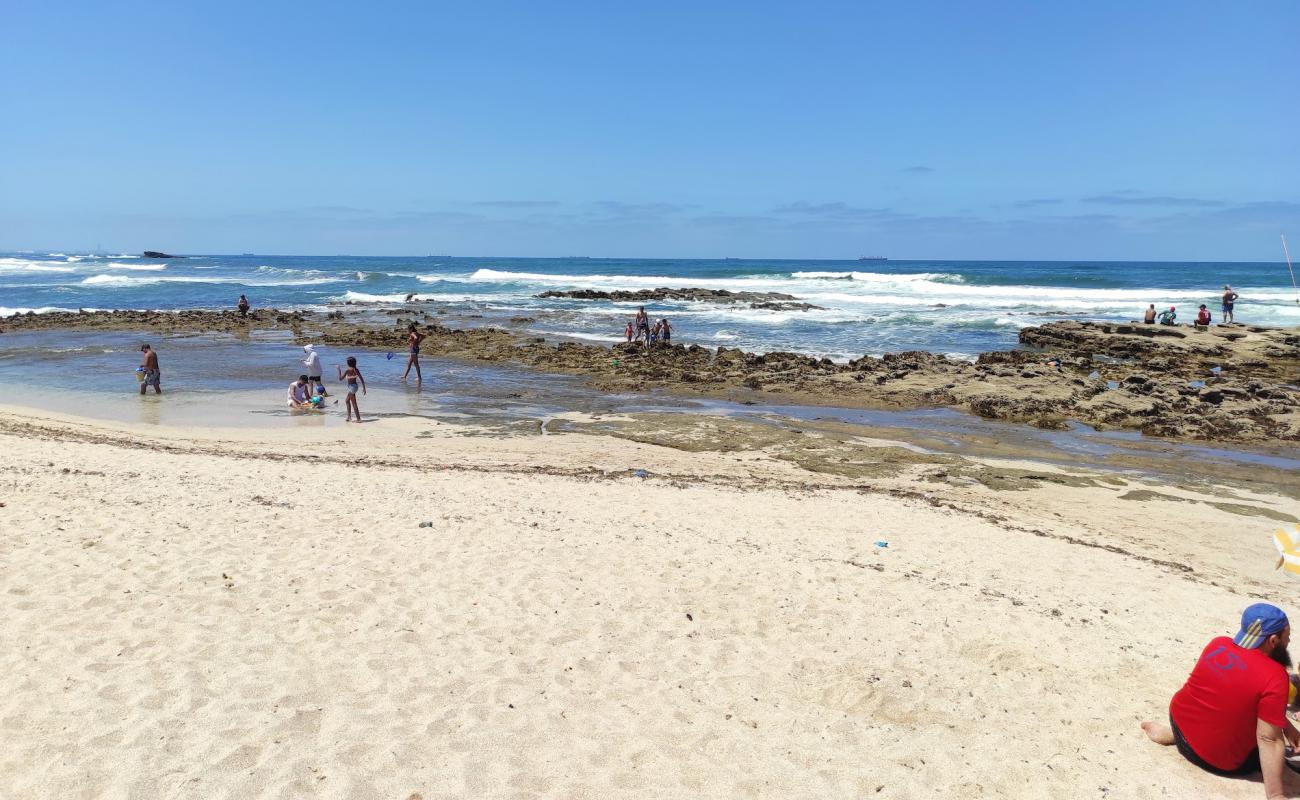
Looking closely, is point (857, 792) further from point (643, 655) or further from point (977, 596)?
point (977, 596)

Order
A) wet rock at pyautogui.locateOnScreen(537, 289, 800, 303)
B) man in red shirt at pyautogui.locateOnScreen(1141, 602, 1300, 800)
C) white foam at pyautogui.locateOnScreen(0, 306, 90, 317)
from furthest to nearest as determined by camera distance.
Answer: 1. wet rock at pyautogui.locateOnScreen(537, 289, 800, 303)
2. white foam at pyautogui.locateOnScreen(0, 306, 90, 317)
3. man in red shirt at pyautogui.locateOnScreen(1141, 602, 1300, 800)

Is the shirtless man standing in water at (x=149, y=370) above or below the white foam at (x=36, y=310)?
below

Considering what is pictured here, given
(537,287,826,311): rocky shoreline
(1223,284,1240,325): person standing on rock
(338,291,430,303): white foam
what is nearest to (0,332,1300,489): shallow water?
(1223,284,1240,325): person standing on rock

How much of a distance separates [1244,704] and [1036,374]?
16404 millimetres

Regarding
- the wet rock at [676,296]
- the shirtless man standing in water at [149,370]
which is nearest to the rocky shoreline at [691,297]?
the wet rock at [676,296]

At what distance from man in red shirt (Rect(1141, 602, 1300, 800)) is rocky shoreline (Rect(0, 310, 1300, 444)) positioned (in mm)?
11806

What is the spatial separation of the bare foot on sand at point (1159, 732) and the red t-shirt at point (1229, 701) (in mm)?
156

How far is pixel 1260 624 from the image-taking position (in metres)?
4.14

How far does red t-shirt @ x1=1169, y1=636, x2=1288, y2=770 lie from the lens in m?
4.09

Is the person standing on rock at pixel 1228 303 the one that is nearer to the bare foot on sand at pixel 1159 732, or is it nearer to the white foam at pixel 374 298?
the bare foot on sand at pixel 1159 732

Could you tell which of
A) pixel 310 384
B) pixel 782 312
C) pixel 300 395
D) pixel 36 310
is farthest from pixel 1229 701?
pixel 36 310

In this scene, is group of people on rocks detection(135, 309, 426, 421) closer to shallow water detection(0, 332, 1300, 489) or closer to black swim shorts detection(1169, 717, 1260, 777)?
shallow water detection(0, 332, 1300, 489)

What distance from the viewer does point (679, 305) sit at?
45906 millimetres

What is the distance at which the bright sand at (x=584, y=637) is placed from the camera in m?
4.11
